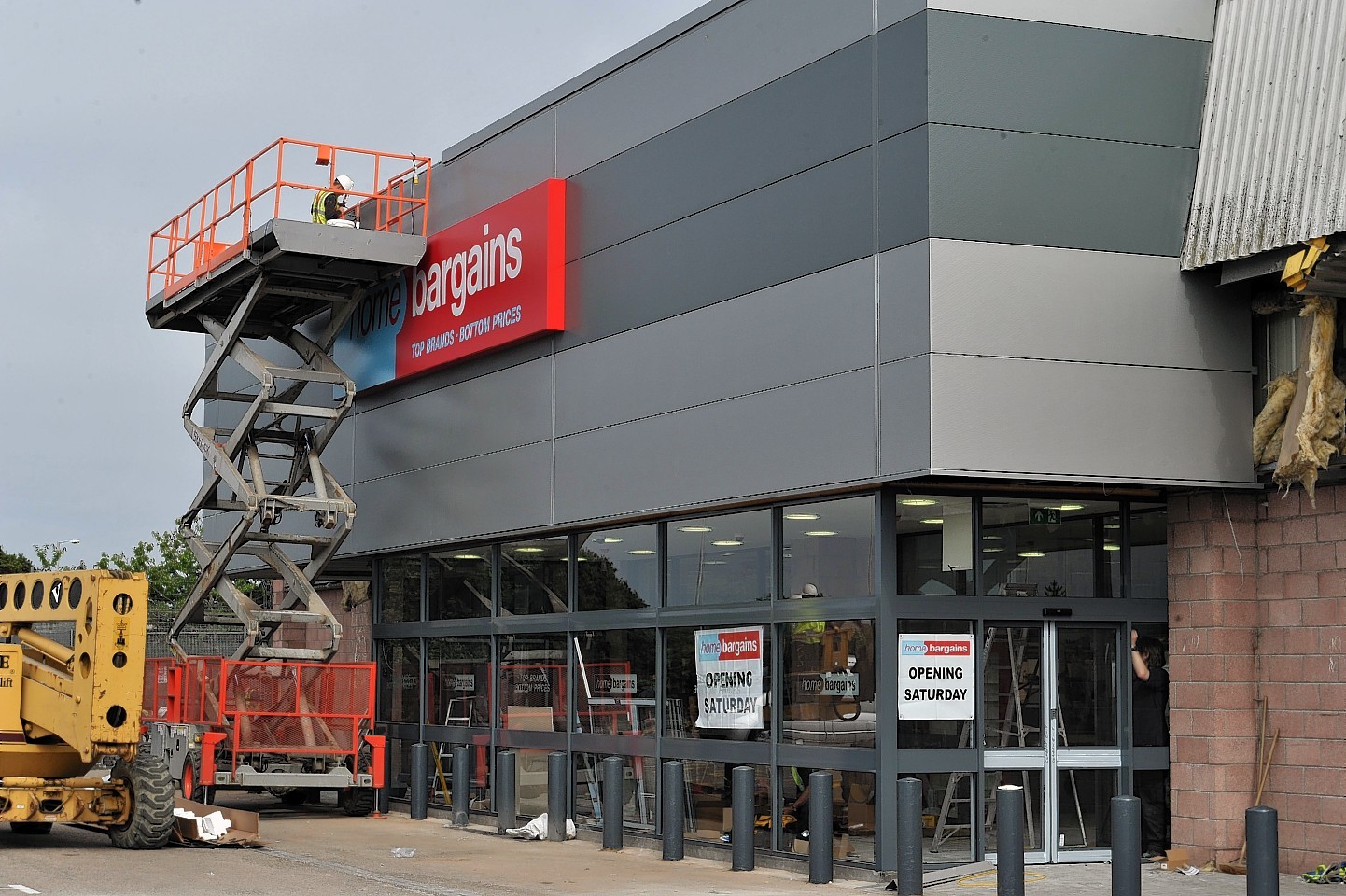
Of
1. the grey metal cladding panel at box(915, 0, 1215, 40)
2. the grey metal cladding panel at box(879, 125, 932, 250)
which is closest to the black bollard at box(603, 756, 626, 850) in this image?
the grey metal cladding panel at box(879, 125, 932, 250)

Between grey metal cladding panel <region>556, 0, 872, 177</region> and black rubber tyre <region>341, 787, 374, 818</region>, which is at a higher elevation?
grey metal cladding panel <region>556, 0, 872, 177</region>

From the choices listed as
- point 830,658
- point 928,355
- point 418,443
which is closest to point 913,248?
point 928,355

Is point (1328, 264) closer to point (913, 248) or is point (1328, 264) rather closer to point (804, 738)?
point (913, 248)

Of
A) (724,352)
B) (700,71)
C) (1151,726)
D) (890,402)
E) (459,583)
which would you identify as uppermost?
(700,71)

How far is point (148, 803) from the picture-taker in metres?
16.2

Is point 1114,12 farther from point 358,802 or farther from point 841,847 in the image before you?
point 358,802

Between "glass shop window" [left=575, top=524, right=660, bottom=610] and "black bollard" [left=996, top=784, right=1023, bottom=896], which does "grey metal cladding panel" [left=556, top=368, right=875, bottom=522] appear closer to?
"glass shop window" [left=575, top=524, right=660, bottom=610]

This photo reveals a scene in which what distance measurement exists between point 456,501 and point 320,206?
14.8 ft

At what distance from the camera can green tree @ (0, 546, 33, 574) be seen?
7503 centimetres

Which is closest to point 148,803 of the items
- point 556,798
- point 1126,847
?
point 556,798

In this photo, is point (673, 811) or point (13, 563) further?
point (13, 563)

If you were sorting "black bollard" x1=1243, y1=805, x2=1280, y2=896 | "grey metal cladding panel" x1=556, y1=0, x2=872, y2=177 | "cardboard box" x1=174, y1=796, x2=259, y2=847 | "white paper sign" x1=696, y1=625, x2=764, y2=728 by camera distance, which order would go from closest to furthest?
"black bollard" x1=1243, y1=805, x2=1280, y2=896 < "grey metal cladding panel" x1=556, y1=0, x2=872, y2=177 < "white paper sign" x1=696, y1=625, x2=764, y2=728 < "cardboard box" x1=174, y1=796, x2=259, y2=847

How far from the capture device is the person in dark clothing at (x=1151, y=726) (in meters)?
15.6

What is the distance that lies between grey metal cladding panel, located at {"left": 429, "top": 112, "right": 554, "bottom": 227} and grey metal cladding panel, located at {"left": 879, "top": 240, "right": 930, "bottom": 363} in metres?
6.36
